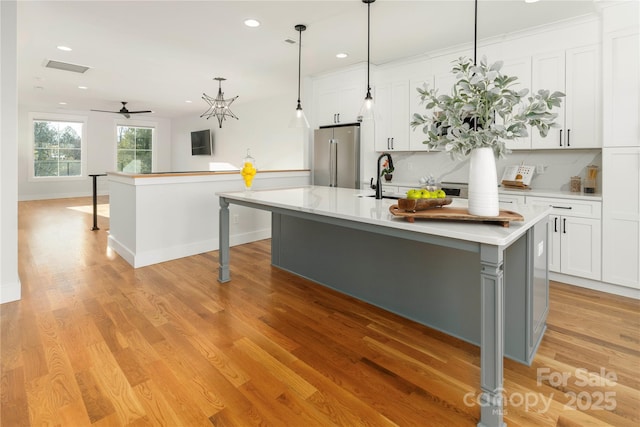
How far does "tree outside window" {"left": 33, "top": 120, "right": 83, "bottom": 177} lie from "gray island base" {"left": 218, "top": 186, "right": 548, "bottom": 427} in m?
9.00

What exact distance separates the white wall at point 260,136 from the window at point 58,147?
300cm

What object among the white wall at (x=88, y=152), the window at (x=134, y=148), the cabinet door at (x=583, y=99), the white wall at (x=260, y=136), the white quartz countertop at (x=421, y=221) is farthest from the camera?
the window at (x=134, y=148)

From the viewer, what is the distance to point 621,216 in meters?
2.96

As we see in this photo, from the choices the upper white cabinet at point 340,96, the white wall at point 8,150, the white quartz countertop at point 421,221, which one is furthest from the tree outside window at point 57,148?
the white quartz countertop at point 421,221

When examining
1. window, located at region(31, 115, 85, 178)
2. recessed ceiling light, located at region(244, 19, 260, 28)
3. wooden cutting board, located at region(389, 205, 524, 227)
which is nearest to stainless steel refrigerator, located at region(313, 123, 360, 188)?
recessed ceiling light, located at region(244, 19, 260, 28)

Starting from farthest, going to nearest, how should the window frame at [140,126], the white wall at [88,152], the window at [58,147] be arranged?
the window frame at [140,126] < the window at [58,147] < the white wall at [88,152]

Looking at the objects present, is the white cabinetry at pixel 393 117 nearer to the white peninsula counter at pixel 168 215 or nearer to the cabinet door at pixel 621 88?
the white peninsula counter at pixel 168 215

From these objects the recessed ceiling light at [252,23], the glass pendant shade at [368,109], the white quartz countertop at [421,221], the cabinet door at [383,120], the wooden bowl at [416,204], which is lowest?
the white quartz countertop at [421,221]

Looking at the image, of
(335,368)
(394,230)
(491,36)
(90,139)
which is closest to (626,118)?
A: (491,36)

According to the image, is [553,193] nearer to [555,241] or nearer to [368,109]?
[555,241]

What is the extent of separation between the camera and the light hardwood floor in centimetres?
155

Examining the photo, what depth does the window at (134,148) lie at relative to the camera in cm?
1042

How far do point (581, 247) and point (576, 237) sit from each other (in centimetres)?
10

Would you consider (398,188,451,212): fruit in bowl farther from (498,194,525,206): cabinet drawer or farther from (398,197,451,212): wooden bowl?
(498,194,525,206): cabinet drawer
